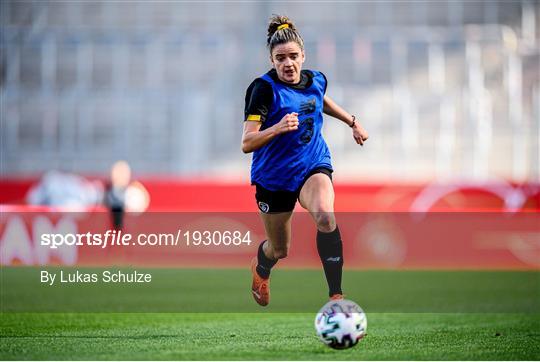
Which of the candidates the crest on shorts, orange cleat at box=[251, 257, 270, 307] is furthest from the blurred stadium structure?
the crest on shorts

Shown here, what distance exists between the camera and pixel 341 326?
636cm

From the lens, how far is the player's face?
7180 millimetres

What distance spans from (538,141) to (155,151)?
26.9 feet

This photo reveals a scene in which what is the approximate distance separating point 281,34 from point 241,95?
45.5 feet

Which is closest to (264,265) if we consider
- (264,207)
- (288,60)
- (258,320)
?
(264,207)

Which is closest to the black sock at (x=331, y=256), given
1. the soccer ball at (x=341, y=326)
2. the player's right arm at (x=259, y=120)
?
the soccer ball at (x=341, y=326)

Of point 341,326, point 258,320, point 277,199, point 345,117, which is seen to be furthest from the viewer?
point 258,320

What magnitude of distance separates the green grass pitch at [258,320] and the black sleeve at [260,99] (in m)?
1.67

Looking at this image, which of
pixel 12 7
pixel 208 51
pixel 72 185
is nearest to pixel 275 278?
pixel 72 185

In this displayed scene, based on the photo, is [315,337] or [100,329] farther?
[100,329]

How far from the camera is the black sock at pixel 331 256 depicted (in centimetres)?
714

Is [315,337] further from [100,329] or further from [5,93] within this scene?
[5,93]

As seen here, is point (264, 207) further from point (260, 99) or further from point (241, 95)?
point (241, 95)

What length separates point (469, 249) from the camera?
18.3 meters
